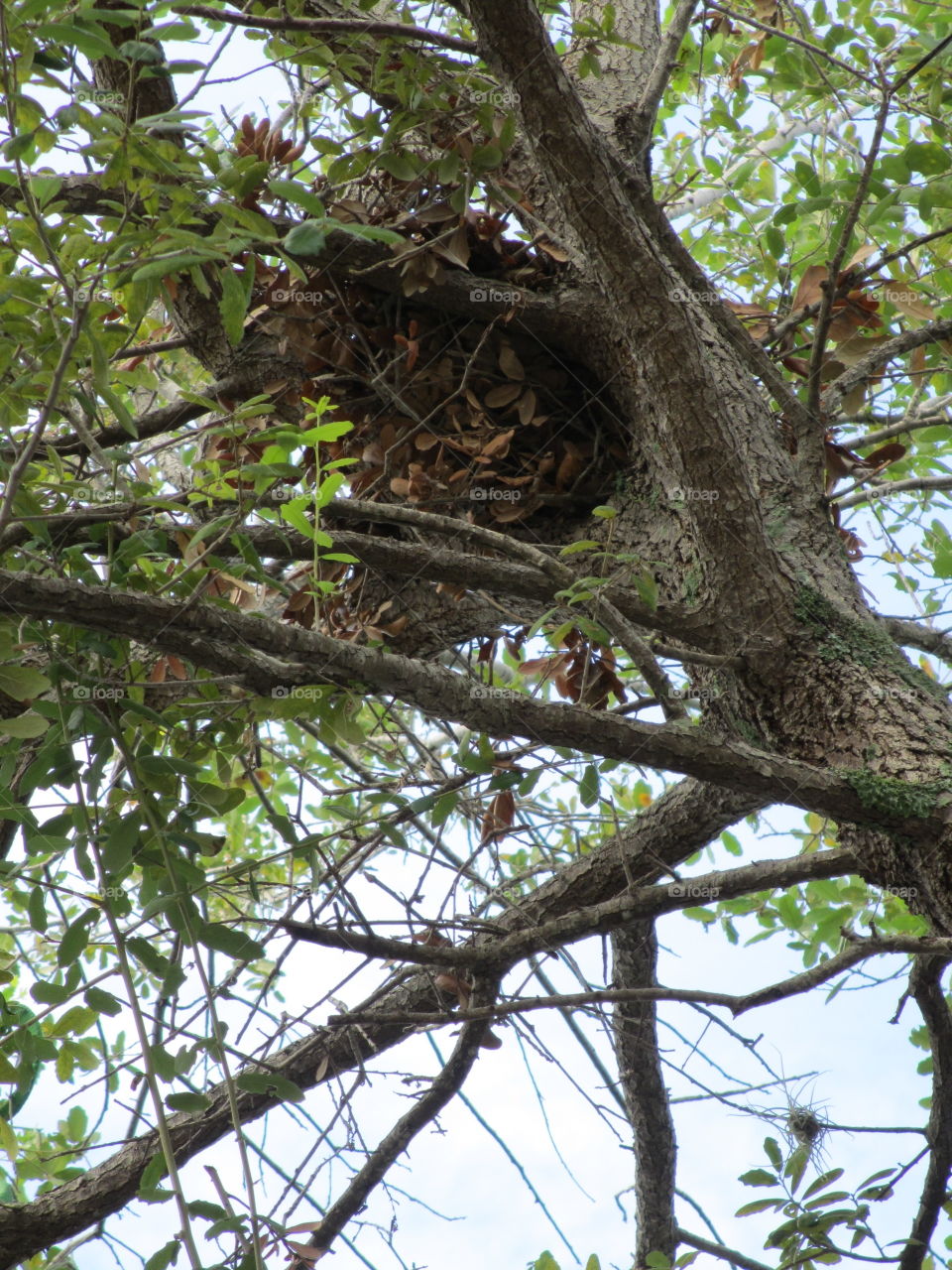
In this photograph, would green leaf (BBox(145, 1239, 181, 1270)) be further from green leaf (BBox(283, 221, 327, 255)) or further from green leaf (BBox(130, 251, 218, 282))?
green leaf (BBox(283, 221, 327, 255))

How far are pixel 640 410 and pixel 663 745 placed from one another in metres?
0.75

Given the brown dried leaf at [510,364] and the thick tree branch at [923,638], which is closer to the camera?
the brown dried leaf at [510,364]

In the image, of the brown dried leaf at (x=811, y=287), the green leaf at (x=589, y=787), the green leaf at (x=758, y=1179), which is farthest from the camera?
the brown dried leaf at (x=811, y=287)

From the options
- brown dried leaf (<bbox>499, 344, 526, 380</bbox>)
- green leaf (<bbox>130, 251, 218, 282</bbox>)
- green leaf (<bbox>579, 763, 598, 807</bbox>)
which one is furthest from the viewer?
brown dried leaf (<bbox>499, 344, 526, 380</bbox>)

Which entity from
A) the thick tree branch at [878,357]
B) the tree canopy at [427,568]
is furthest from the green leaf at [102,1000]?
the thick tree branch at [878,357]

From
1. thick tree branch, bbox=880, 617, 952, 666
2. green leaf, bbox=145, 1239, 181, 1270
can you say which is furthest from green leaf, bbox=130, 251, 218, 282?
thick tree branch, bbox=880, 617, 952, 666

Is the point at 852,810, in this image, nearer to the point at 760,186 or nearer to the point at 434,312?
the point at 434,312

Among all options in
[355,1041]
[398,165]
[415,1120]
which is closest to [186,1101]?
[355,1041]

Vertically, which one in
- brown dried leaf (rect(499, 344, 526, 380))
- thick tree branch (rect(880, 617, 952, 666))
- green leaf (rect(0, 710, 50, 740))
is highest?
thick tree branch (rect(880, 617, 952, 666))

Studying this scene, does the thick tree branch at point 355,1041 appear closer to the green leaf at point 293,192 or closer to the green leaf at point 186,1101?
A: the green leaf at point 186,1101

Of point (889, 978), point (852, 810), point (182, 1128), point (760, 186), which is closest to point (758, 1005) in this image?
point (852, 810)

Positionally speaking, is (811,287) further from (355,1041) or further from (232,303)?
(355,1041)

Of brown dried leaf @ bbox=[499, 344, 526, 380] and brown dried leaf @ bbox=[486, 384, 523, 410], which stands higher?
brown dried leaf @ bbox=[499, 344, 526, 380]

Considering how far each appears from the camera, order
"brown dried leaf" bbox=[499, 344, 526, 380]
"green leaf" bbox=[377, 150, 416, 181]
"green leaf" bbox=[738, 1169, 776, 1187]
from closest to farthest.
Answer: "green leaf" bbox=[738, 1169, 776, 1187]
"green leaf" bbox=[377, 150, 416, 181]
"brown dried leaf" bbox=[499, 344, 526, 380]
